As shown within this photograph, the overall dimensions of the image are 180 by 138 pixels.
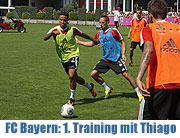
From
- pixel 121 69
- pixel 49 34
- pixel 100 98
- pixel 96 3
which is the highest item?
pixel 96 3

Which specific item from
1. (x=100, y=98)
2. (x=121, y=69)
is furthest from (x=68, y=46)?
(x=100, y=98)

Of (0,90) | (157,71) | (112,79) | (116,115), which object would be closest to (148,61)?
(157,71)

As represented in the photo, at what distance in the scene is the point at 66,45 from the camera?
9.02m

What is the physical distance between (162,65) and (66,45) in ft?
13.7

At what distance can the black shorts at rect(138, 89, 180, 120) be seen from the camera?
5121 millimetres

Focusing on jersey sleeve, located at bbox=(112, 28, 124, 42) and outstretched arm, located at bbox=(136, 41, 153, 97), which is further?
jersey sleeve, located at bbox=(112, 28, 124, 42)

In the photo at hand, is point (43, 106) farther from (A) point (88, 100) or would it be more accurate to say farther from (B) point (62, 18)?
(B) point (62, 18)

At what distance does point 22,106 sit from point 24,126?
12.6ft

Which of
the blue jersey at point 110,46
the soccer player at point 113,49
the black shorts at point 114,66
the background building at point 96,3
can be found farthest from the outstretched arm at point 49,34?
the background building at point 96,3

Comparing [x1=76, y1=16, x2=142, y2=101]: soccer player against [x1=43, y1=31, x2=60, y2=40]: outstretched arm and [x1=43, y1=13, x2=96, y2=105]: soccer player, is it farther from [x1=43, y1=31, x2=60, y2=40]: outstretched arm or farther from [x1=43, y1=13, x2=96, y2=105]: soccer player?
[x1=43, y1=31, x2=60, y2=40]: outstretched arm

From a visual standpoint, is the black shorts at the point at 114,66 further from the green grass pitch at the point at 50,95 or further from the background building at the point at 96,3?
the background building at the point at 96,3

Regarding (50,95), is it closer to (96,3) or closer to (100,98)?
(100,98)

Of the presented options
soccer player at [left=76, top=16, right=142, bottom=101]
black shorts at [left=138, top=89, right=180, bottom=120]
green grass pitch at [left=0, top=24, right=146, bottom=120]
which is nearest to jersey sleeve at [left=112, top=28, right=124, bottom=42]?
soccer player at [left=76, top=16, right=142, bottom=101]

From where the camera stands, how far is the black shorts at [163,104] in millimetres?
5121
